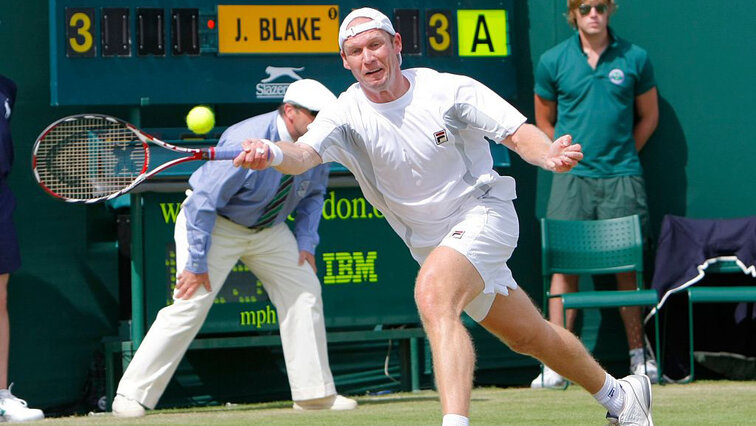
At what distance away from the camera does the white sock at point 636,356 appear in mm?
8094

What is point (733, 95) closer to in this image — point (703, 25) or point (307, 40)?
Result: point (703, 25)

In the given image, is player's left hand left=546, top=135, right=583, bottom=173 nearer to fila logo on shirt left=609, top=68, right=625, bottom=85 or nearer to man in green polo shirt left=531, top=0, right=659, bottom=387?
man in green polo shirt left=531, top=0, right=659, bottom=387

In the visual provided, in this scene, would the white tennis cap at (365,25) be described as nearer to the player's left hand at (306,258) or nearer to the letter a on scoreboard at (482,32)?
the player's left hand at (306,258)

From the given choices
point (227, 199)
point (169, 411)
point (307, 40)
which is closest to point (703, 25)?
point (307, 40)

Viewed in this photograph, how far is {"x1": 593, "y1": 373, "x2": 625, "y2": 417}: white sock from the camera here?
17.1 ft

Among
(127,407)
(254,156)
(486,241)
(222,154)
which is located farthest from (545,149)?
(127,407)

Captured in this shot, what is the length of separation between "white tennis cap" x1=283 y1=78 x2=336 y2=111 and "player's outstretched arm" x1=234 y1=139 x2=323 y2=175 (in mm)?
1942

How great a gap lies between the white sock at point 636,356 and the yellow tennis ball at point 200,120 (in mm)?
2936

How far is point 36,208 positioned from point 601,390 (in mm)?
3812

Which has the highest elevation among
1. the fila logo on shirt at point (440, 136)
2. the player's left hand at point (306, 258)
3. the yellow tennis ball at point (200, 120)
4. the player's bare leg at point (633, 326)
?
the yellow tennis ball at point (200, 120)

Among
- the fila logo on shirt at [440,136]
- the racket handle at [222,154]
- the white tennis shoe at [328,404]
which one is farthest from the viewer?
the white tennis shoe at [328,404]

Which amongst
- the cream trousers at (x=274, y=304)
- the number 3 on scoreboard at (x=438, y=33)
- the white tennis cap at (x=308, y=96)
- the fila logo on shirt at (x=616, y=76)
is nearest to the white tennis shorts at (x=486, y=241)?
the white tennis cap at (x=308, y=96)

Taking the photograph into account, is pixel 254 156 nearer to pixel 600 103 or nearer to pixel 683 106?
pixel 600 103

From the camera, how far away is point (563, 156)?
→ 449 centimetres
